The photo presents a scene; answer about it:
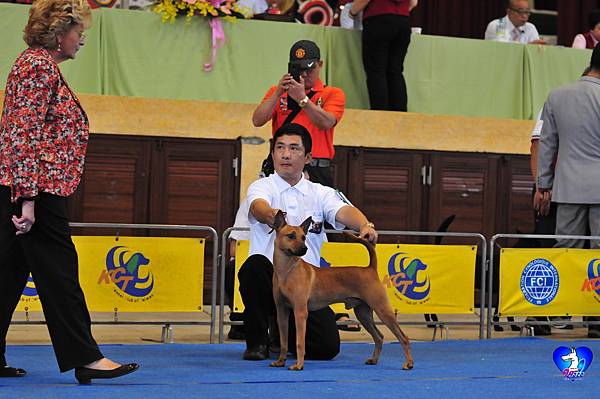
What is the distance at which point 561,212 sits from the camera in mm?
6484

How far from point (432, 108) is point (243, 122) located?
174 cm

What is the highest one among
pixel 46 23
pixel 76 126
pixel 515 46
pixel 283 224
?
pixel 515 46

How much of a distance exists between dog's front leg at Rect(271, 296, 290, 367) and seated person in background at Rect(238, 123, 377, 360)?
25cm

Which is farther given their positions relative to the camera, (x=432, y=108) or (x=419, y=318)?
(x=432, y=108)

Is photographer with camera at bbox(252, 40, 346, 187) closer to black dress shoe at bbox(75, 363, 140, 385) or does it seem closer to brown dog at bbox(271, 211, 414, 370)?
brown dog at bbox(271, 211, 414, 370)

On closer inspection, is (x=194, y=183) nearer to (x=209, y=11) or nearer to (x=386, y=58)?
(x=209, y=11)

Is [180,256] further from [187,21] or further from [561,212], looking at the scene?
[187,21]

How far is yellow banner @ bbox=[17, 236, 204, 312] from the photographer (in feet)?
18.5

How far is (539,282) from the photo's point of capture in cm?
630

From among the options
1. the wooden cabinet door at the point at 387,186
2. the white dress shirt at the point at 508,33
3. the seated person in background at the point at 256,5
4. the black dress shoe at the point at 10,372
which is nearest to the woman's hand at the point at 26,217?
the black dress shoe at the point at 10,372

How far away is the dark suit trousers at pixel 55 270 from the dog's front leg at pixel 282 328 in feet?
3.18

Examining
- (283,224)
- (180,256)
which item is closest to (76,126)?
(283,224)

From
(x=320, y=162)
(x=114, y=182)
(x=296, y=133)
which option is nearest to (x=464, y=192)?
(x=114, y=182)

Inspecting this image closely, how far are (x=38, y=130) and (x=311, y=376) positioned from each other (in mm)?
1524
